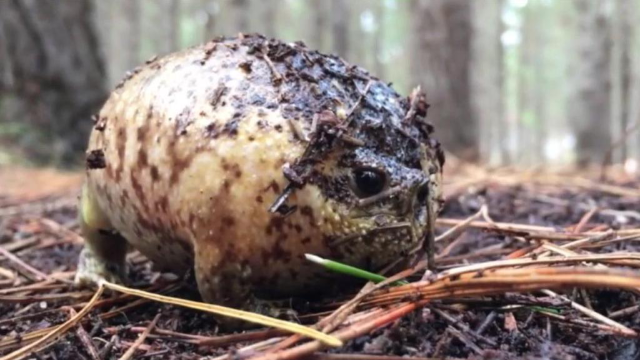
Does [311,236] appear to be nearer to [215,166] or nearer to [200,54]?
[215,166]

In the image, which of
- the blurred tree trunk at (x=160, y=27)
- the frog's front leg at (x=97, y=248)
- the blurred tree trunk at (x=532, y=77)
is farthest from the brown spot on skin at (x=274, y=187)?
the blurred tree trunk at (x=532, y=77)

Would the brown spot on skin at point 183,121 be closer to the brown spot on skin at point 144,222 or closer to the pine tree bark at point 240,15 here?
the brown spot on skin at point 144,222

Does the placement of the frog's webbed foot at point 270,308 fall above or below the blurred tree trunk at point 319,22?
below

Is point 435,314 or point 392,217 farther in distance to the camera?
point 392,217

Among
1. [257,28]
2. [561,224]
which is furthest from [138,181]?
[257,28]

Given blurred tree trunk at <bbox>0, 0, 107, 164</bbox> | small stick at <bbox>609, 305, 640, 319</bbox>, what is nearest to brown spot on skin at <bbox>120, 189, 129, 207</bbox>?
small stick at <bbox>609, 305, 640, 319</bbox>

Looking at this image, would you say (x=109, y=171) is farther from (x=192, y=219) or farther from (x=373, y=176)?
(x=373, y=176)

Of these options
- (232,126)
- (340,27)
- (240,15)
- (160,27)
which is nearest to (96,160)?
(232,126)

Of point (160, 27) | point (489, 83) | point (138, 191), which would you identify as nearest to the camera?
point (138, 191)
